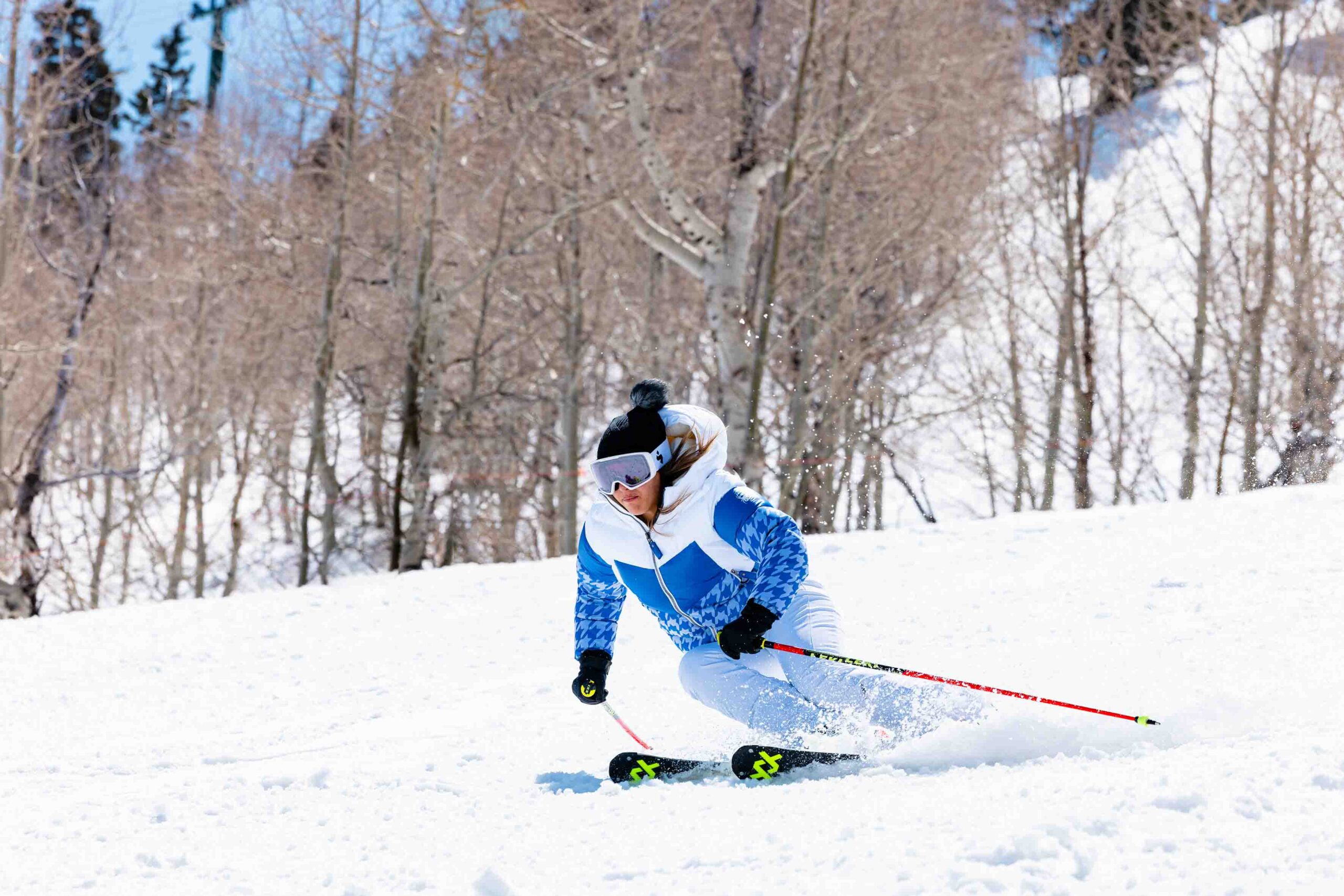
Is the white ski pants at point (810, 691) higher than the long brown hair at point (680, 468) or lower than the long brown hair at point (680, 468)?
lower

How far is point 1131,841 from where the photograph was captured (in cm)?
196

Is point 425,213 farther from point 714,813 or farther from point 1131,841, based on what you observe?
point 1131,841

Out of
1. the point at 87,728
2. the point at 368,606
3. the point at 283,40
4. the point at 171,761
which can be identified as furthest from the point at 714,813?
the point at 283,40

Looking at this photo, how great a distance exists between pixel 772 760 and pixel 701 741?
0.79 meters

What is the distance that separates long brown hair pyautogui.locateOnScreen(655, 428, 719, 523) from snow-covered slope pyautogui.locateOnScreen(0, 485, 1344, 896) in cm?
80

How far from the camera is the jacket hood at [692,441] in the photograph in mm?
3242

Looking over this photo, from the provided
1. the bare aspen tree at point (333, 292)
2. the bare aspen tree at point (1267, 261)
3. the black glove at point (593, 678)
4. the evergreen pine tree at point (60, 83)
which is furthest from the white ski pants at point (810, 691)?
the bare aspen tree at point (1267, 261)

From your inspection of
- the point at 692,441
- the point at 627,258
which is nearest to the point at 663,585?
the point at 692,441

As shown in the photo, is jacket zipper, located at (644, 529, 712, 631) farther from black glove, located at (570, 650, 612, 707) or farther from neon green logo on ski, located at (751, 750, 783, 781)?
neon green logo on ski, located at (751, 750, 783, 781)

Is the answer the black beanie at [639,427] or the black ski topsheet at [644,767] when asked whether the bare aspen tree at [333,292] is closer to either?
the black beanie at [639,427]

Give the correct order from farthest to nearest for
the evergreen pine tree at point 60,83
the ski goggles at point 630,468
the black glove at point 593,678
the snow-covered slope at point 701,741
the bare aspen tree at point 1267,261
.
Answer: the bare aspen tree at point 1267,261 → the evergreen pine tree at point 60,83 → the black glove at point 593,678 → the ski goggles at point 630,468 → the snow-covered slope at point 701,741

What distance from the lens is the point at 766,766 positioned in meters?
3.00

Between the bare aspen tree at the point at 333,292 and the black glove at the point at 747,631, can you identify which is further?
the bare aspen tree at the point at 333,292

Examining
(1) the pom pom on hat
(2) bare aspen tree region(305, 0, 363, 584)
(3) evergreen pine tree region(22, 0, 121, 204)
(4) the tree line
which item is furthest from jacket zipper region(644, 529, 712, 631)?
(3) evergreen pine tree region(22, 0, 121, 204)
